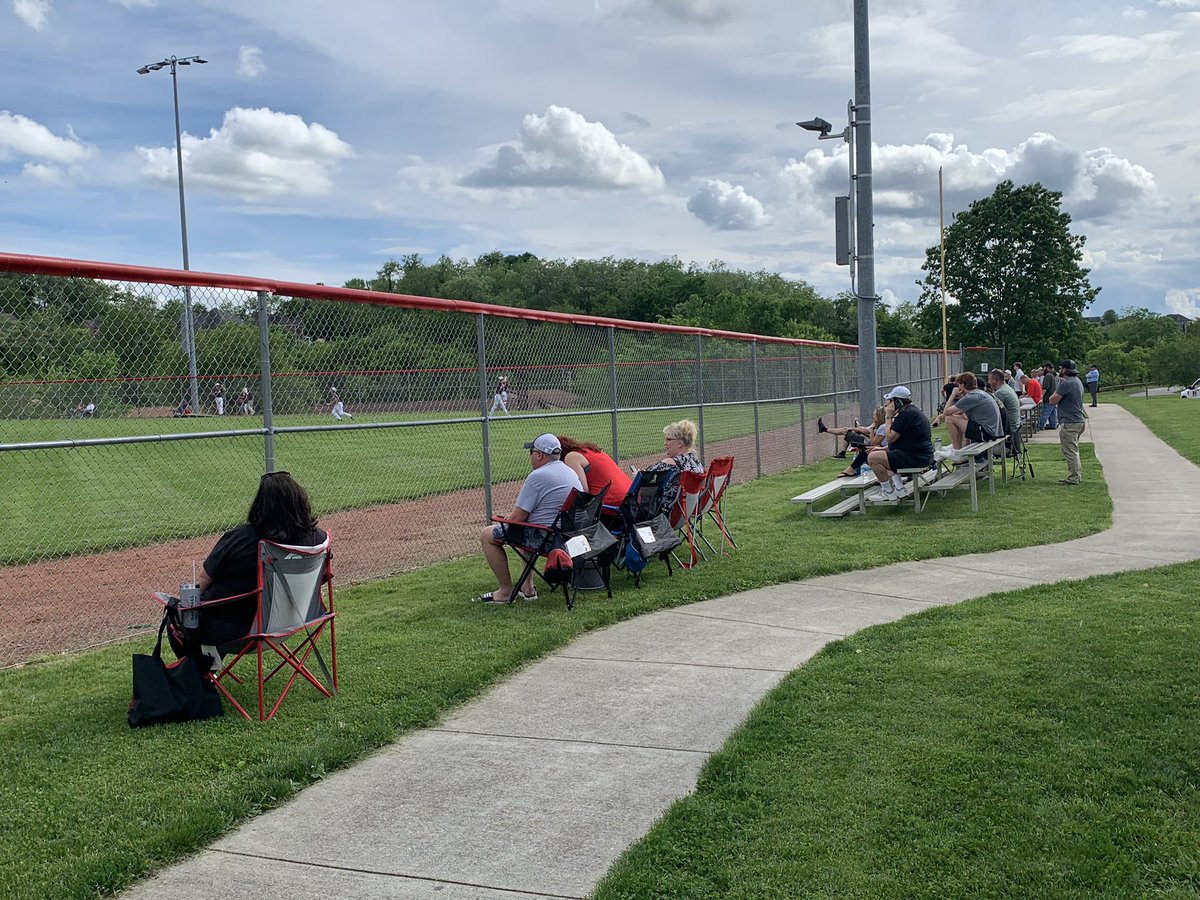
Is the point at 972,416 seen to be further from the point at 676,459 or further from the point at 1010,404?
the point at 676,459

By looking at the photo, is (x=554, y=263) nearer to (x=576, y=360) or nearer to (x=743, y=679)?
(x=576, y=360)

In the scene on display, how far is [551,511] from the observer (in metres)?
7.59

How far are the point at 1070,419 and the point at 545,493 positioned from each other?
10075mm

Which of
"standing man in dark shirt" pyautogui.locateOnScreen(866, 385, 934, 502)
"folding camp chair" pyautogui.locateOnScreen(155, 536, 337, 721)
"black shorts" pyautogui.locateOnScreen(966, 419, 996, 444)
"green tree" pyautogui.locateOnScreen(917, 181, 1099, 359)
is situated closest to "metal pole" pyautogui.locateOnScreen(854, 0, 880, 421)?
"black shorts" pyautogui.locateOnScreen(966, 419, 996, 444)

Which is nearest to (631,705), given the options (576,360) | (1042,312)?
(576,360)

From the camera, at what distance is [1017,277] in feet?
160

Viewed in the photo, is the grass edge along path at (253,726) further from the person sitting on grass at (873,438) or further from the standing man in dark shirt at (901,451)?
the person sitting on grass at (873,438)

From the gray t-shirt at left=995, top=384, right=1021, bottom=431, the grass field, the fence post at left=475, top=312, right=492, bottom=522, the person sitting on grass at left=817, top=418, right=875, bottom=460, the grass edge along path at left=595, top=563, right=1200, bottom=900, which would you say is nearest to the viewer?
the grass edge along path at left=595, top=563, right=1200, bottom=900

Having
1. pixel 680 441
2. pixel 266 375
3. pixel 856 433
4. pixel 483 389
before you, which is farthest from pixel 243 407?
pixel 856 433

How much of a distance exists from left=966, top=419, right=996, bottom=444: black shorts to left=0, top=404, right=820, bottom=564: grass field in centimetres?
482

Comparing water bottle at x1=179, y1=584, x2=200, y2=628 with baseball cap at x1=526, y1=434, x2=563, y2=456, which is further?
baseball cap at x1=526, y1=434, x2=563, y2=456

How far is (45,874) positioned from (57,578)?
7.04 m

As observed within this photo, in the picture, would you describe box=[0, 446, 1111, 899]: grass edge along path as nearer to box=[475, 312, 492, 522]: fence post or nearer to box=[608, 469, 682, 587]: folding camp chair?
box=[608, 469, 682, 587]: folding camp chair

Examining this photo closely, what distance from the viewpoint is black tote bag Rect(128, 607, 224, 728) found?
5016 mm
